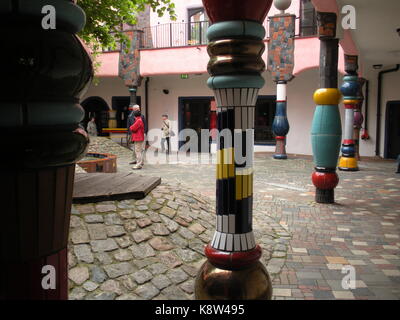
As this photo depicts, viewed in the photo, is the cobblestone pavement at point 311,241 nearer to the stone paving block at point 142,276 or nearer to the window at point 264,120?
the stone paving block at point 142,276

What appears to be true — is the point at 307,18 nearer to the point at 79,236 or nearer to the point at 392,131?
the point at 392,131

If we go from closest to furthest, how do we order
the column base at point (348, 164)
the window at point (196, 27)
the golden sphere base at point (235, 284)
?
1. the golden sphere base at point (235, 284)
2. the column base at point (348, 164)
3. the window at point (196, 27)

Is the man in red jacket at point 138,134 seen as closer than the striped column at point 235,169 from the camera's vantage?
No

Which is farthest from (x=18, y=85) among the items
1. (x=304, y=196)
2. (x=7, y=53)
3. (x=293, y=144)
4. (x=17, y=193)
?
(x=293, y=144)

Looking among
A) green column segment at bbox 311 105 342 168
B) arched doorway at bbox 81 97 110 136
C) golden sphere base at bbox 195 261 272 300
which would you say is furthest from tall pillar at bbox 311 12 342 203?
arched doorway at bbox 81 97 110 136

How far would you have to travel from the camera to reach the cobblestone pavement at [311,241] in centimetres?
340

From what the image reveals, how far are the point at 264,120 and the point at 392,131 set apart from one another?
16.2 ft

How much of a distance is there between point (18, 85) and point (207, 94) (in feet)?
56.9

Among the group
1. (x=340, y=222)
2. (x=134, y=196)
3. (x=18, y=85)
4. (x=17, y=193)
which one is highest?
(x=18, y=85)

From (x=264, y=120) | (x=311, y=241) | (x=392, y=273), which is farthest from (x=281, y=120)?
(x=392, y=273)

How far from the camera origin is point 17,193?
983 millimetres

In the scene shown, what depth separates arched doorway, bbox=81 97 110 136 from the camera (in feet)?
67.1

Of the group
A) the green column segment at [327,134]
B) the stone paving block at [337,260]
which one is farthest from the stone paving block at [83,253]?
the green column segment at [327,134]
